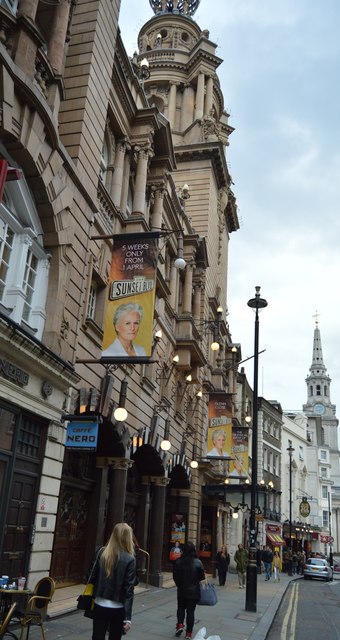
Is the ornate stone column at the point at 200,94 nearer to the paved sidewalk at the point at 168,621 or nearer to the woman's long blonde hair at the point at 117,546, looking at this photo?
the paved sidewalk at the point at 168,621

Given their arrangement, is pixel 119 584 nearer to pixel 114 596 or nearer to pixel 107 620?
pixel 114 596

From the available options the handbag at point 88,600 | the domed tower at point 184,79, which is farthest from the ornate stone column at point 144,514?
the domed tower at point 184,79

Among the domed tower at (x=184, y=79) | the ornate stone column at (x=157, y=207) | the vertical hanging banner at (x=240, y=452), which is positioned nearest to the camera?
the ornate stone column at (x=157, y=207)

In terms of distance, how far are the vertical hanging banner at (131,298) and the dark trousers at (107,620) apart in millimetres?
6625

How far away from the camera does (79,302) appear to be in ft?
43.7

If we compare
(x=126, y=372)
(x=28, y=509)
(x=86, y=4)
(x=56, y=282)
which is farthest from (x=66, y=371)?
(x=86, y=4)

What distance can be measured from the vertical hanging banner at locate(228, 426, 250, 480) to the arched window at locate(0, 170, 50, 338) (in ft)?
63.1

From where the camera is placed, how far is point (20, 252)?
36.4 ft

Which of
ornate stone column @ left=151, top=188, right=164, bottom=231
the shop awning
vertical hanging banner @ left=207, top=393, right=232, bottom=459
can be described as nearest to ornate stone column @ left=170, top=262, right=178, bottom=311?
ornate stone column @ left=151, top=188, right=164, bottom=231

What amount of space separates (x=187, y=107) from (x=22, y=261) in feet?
112

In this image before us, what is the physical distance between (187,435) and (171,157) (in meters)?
13.7

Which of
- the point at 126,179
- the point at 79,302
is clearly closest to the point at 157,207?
the point at 126,179

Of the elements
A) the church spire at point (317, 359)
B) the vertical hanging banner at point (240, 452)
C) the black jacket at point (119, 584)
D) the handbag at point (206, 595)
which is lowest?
the handbag at point (206, 595)

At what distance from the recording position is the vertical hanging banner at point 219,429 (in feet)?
82.5
